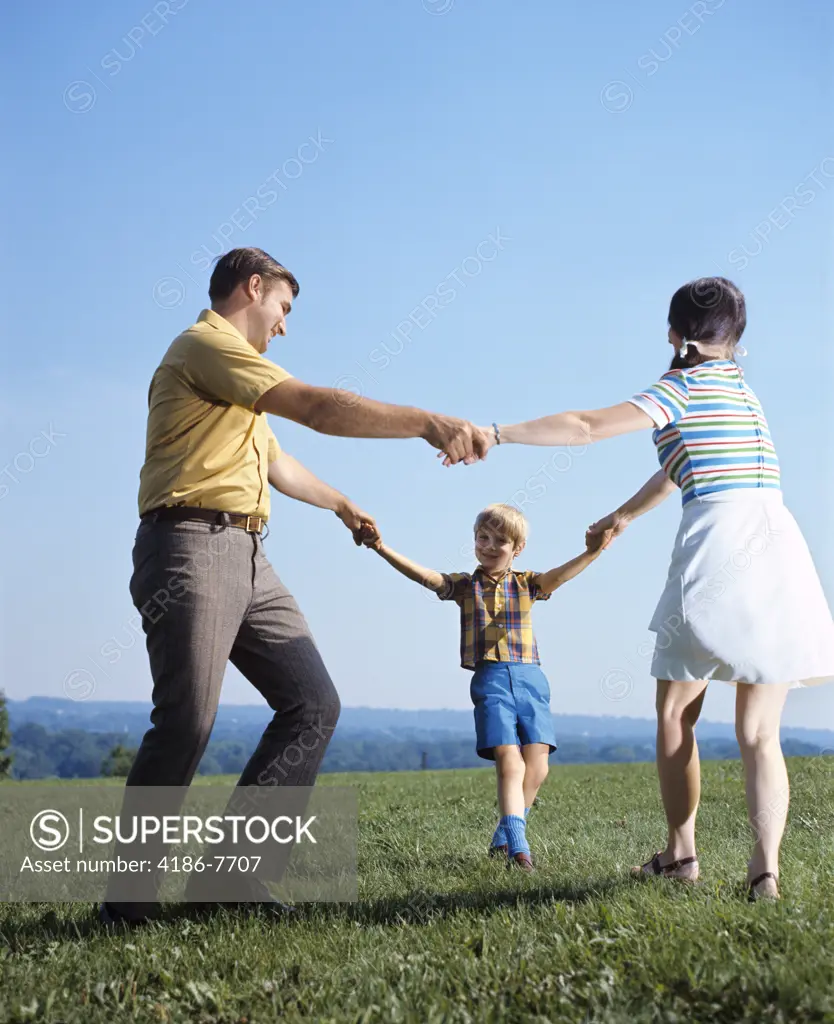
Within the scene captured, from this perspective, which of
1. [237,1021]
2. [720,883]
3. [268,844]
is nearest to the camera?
[237,1021]

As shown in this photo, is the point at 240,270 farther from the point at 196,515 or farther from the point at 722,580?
the point at 722,580

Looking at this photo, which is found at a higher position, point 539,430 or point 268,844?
point 539,430

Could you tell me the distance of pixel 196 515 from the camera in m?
4.65

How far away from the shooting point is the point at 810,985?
3.04m

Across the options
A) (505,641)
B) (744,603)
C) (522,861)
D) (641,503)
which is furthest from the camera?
(505,641)

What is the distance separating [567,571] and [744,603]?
86.1 inches

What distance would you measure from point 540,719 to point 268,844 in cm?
212

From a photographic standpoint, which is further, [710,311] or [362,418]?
[710,311]

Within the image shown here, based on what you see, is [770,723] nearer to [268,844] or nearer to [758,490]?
[758,490]

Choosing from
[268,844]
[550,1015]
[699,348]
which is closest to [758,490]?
[699,348]

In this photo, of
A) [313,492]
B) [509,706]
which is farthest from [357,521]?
[509,706]

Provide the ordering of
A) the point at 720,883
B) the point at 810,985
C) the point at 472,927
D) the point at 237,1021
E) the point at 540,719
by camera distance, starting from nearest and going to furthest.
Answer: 1. the point at 810,985
2. the point at 237,1021
3. the point at 472,927
4. the point at 720,883
5. the point at 540,719

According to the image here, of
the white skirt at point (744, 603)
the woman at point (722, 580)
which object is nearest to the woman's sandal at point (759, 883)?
the woman at point (722, 580)

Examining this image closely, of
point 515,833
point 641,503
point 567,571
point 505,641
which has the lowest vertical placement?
point 515,833
